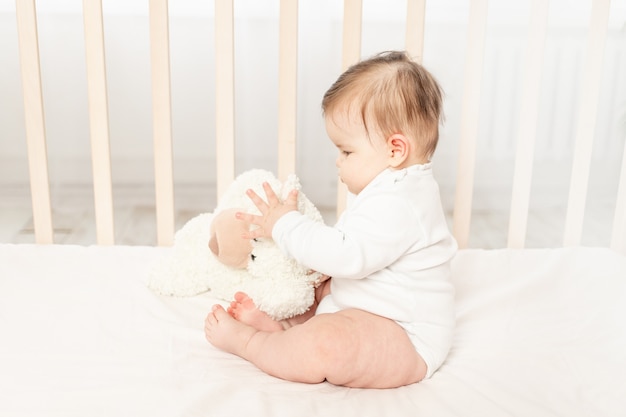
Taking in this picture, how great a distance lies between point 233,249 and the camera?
3.44 ft

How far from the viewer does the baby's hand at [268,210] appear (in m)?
0.96

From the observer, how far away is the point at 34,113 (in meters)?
1.27

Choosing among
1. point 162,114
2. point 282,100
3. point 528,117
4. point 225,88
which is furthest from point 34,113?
point 528,117

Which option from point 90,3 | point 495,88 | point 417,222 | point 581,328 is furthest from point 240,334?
point 495,88

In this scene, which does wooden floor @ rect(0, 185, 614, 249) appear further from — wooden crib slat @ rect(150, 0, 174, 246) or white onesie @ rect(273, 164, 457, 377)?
white onesie @ rect(273, 164, 457, 377)

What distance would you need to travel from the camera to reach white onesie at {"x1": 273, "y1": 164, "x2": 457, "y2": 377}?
0.86 metres

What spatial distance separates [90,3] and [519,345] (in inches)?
36.0

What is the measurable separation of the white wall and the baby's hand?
1.17 m

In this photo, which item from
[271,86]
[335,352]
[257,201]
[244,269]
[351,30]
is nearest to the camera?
[335,352]

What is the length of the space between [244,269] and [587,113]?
2.32 feet

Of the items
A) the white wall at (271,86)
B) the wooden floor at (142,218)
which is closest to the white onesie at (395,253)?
the wooden floor at (142,218)

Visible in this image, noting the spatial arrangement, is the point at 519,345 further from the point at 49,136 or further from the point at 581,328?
the point at 49,136

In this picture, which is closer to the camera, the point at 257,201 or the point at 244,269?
the point at 257,201

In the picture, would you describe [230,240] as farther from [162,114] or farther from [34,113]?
[34,113]
